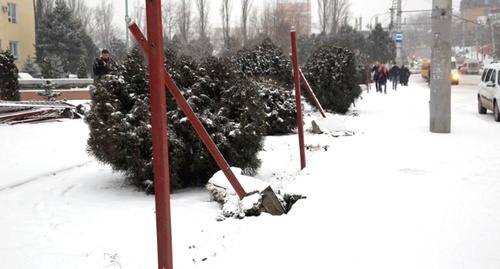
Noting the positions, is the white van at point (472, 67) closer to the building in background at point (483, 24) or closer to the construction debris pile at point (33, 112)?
the building in background at point (483, 24)

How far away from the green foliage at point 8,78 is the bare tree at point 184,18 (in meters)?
33.8

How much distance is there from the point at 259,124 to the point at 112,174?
2.32 metres

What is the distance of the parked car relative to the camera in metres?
15.3

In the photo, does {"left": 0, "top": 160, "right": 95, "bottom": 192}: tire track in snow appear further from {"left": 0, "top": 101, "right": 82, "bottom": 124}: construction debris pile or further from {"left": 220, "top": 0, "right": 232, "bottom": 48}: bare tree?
{"left": 220, "top": 0, "right": 232, "bottom": 48}: bare tree

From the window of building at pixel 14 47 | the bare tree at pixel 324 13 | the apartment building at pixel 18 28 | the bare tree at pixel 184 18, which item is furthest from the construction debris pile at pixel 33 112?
the bare tree at pixel 324 13

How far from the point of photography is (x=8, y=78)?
16641 millimetres

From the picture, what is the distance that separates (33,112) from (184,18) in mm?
38861

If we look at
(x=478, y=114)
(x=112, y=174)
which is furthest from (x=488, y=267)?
(x=478, y=114)

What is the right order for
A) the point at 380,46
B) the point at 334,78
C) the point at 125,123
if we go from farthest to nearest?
the point at 380,46 → the point at 334,78 → the point at 125,123

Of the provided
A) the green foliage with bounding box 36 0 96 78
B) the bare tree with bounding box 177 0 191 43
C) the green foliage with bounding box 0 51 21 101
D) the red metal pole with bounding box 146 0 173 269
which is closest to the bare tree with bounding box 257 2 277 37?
the bare tree with bounding box 177 0 191 43

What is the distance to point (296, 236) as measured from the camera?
15.1 ft

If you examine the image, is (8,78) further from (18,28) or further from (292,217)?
(18,28)

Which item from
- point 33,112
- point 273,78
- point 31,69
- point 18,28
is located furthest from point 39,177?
point 18,28

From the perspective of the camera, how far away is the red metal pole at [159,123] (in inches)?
113
